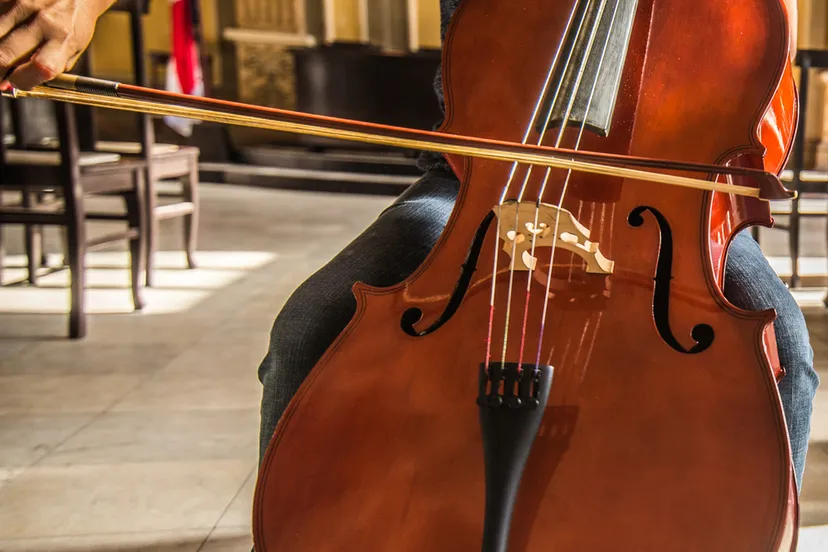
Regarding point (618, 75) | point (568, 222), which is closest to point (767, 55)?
point (618, 75)

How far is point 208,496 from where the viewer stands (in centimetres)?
119

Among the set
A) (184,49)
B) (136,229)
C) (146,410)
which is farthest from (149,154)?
(184,49)

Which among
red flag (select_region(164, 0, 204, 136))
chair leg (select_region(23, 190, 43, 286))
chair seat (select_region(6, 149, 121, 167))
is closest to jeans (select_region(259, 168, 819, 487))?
chair seat (select_region(6, 149, 121, 167))

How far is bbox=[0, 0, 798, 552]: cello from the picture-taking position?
544mm

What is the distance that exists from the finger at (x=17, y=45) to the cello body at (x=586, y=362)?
30 cm

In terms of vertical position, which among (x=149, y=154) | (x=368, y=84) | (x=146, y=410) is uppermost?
(x=368, y=84)

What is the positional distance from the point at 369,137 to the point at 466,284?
0.49 feet

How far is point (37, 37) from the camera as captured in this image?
0.43 meters

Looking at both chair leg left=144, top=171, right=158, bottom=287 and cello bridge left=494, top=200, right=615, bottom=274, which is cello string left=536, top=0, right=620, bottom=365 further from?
chair leg left=144, top=171, right=158, bottom=287

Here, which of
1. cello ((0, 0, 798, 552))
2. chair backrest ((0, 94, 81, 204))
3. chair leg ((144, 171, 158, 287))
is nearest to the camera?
cello ((0, 0, 798, 552))

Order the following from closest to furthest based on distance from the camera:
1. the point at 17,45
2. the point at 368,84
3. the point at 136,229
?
the point at 17,45 < the point at 136,229 < the point at 368,84

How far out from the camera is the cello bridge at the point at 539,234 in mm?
618

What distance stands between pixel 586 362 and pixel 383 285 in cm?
22

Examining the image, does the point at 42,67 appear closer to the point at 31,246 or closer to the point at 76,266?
the point at 76,266
